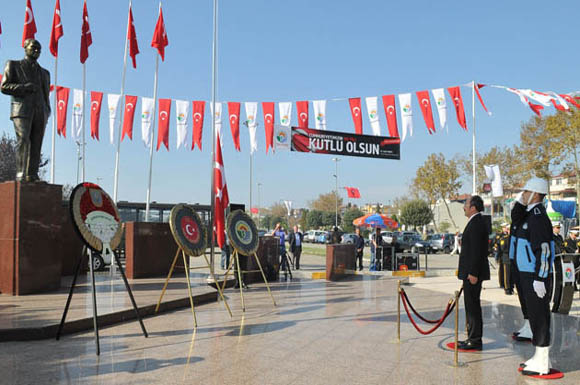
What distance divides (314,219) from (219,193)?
7831 centimetres

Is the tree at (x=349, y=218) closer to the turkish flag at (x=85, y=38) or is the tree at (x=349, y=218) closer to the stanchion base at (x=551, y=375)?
the turkish flag at (x=85, y=38)

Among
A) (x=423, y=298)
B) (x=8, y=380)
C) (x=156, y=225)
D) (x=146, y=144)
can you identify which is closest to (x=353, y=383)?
(x=8, y=380)

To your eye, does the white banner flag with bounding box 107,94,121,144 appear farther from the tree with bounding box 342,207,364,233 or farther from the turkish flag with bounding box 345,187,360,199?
→ the tree with bounding box 342,207,364,233

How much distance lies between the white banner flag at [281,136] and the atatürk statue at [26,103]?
27.3ft

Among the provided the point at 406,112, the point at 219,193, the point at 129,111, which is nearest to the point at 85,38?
the point at 129,111

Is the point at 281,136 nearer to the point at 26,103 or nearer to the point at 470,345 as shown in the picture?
the point at 26,103

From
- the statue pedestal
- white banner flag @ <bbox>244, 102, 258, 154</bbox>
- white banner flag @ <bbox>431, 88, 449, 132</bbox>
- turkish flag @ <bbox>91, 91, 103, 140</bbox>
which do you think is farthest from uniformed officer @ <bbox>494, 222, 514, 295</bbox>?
turkish flag @ <bbox>91, 91, 103, 140</bbox>

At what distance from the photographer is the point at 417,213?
191 ft

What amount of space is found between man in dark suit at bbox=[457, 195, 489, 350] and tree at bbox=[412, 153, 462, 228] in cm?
4241

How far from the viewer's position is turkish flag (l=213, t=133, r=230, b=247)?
37.1ft

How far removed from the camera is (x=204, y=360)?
520 centimetres

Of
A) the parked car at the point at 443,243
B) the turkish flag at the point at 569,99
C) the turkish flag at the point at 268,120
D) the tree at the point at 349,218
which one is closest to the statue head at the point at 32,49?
the turkish flag at the point at 268,120

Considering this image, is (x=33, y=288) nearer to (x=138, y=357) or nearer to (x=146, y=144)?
(x=138, y=357)

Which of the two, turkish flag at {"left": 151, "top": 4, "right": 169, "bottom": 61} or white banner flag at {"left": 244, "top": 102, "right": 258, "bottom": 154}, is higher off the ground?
turkish flag at {"left": 151, "top": 4, "right": 169, "bottom": 61}
